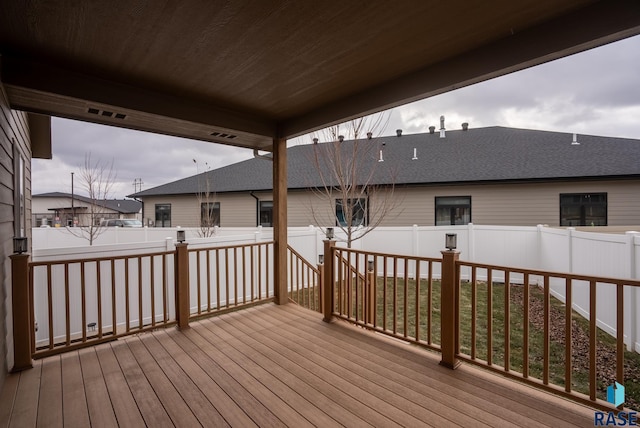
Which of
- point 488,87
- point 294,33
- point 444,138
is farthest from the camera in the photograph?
point 444,138

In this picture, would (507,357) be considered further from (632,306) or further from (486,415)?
(632,306)

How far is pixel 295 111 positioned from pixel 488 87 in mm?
9058

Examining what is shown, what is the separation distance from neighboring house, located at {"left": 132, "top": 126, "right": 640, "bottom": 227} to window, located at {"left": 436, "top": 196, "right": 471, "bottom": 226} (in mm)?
28

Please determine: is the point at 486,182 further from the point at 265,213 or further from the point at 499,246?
the point at 265,213

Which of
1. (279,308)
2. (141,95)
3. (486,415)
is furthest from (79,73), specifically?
(486,415)

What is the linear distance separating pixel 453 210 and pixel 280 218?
668 cm

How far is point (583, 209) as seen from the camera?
27.4 feet

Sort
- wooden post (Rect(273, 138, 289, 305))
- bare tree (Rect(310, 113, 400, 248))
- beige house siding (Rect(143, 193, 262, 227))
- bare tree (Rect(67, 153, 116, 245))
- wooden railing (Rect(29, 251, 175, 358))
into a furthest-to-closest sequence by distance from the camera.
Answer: beige house siding (Rect(143, 193, 262, 227)) < bare tree (Rect(67, 153, 116, 245)) < bare tree (Rect(310, 113, 400, 248)) < wooden post (Rect(273, 138, 289, 305)) < wooden railing (Rect(29, 251, 175, 358))

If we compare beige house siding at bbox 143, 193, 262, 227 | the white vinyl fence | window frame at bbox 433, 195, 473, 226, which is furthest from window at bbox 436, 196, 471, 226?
beige house siding at bbox 143, 193, 262, 227

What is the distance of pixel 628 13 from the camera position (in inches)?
69.4

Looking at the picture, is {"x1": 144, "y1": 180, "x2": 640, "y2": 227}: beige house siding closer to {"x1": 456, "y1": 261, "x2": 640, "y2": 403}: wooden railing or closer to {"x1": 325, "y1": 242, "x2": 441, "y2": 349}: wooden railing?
{"x1": 325, "y1": 242, "x2": 441, "y2": 349}: wooden railing

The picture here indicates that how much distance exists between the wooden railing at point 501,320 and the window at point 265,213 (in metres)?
6.00

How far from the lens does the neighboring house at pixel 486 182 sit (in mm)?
8219

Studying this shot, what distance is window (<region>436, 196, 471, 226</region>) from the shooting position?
9.22 meters
